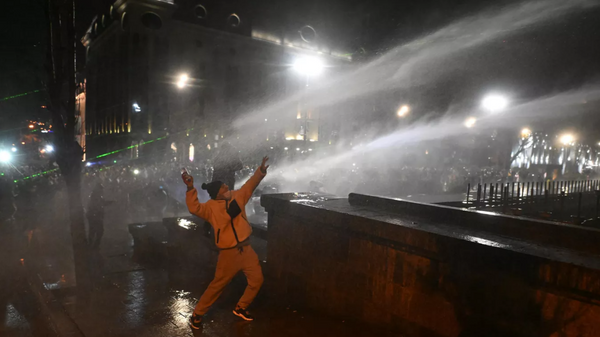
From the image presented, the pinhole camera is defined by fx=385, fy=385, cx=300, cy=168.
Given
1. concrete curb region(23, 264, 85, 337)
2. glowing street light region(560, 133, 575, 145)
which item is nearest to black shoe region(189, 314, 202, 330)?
concrete curb region(23, 264, 85, 337)

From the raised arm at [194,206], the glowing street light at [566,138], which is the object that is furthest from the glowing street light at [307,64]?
the raised arm at [194,206]

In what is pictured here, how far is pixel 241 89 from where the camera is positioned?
3988 cm

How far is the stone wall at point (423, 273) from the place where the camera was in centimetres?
240

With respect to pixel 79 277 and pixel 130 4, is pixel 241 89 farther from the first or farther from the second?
pixel 79 277

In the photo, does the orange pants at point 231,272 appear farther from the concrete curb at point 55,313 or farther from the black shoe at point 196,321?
the concrete curb at point 55,313

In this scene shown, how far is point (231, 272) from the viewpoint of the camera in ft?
13.0

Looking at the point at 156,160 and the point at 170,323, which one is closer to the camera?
the point at 170,323

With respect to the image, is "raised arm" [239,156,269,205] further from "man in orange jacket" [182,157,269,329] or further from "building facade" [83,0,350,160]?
"building facade" [83,0,350,160]

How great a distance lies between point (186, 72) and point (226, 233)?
115 ft

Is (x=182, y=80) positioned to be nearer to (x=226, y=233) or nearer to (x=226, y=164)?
(x=226, y=164)

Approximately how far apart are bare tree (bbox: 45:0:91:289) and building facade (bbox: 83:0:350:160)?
3080cm

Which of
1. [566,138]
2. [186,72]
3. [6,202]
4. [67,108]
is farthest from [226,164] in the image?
[186,72]

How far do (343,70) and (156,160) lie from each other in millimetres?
26327

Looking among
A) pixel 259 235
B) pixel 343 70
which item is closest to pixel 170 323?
pixel 259 235
